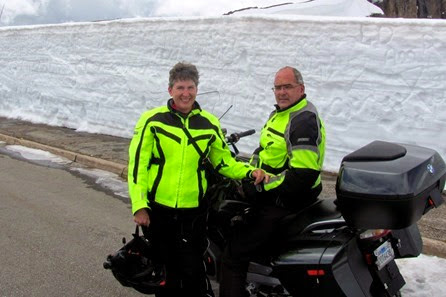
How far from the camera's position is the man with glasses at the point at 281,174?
266 centimetres

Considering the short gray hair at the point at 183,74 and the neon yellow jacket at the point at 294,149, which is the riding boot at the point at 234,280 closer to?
the neon yellow jacket at the point at 294,149

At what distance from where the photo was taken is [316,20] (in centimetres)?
766

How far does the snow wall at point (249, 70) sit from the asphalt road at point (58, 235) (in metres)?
2.09

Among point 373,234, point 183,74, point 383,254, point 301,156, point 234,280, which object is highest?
point 183,74

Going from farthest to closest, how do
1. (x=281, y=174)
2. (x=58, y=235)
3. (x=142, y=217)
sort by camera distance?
(x=58, y=235) → (x=142, y=217) → (x=281, y=174)

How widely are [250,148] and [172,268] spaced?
570 centimetres

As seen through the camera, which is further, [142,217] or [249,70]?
[249,70]

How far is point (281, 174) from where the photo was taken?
2740 millimetres

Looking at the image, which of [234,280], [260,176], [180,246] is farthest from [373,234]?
[180,246]

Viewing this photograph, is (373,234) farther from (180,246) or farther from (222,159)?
(180,246)

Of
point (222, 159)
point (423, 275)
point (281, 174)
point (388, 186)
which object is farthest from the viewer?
point (423, 275)

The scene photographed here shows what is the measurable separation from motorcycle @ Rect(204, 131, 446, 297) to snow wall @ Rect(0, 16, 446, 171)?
299 cm

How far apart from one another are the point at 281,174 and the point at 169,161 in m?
0.68

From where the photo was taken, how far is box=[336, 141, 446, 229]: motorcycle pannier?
2.34m
